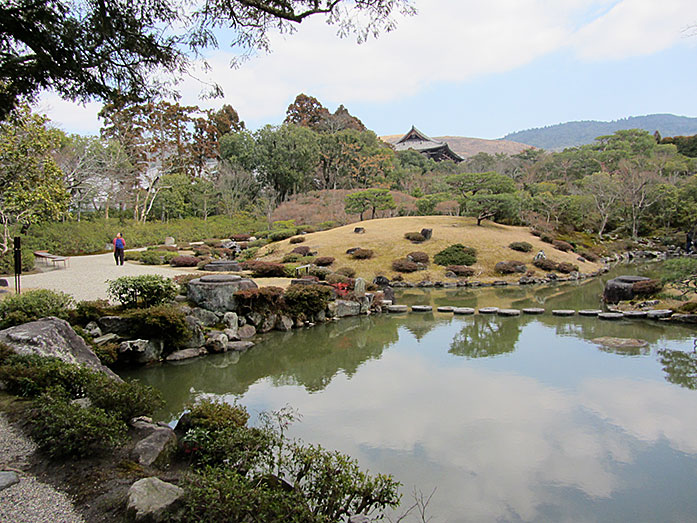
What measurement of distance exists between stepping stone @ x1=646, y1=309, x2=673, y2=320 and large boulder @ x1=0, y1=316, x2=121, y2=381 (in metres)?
13.9

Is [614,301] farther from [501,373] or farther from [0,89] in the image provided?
[0,89]

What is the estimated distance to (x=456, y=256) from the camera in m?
21.5

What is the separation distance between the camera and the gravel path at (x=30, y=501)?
310 cm

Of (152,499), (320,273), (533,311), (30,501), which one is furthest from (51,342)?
(533,311)

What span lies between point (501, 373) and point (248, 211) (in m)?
33.0

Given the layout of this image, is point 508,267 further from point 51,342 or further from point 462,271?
point 51,342

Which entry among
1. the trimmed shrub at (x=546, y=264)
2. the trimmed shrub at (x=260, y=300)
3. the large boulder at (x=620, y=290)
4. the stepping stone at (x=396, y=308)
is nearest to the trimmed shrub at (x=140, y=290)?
the trimmed shrub at (x=260, y=300)

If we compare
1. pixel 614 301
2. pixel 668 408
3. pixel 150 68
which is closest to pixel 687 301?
pixel 614 301

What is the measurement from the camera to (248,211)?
3825cm

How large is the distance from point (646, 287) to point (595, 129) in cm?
19906

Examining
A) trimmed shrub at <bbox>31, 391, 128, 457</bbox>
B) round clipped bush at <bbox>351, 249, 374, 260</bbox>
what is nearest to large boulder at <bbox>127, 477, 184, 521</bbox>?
trimmed shrub at <bbox>31, 391, 128, 457</bbox>

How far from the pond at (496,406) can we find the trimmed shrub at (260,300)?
2.84 feet

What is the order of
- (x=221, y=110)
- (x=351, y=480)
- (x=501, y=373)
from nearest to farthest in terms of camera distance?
(x=351, y=480) → (x=501, y=373) → (x=221, y=110)

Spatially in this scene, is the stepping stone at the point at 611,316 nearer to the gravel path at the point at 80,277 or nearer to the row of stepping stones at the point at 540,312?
the row of stepping stones at the point at 540,312
